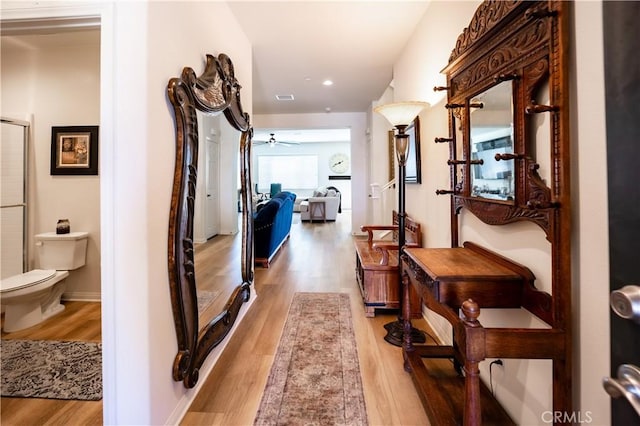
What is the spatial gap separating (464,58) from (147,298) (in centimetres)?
207

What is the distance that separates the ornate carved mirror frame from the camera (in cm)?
102

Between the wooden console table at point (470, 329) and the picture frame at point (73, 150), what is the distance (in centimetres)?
324

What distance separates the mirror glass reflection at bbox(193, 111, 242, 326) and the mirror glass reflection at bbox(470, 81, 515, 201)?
5.15 feet

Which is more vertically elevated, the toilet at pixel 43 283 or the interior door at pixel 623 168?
the interior door at pixel 623 168

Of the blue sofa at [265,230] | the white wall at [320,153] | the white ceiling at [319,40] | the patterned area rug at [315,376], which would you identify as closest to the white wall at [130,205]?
the white ceiling at [319,40]

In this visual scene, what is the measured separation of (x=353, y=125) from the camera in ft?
21.5

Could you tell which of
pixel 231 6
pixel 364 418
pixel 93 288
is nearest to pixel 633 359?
pixel 364 418

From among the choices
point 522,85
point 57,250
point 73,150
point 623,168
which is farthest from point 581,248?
point 73,150

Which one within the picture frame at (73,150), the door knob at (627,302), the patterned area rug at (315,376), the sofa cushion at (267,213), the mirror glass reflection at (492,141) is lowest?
the patterned area rug at (315,376)

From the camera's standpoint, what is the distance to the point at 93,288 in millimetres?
3131

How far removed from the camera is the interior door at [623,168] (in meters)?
0.52

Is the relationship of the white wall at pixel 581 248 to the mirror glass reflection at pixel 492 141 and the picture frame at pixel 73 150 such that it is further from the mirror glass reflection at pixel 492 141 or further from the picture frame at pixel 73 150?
the picture frame at pixel 73 150

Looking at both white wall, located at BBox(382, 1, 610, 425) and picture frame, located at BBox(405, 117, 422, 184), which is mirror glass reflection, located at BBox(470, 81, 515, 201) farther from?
picture frame, located at BBox(405, 117, 422, 184)

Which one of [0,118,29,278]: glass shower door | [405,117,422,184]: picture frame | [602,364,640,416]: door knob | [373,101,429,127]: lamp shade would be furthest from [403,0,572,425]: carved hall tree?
[0,118,29,278]: glass shower door
